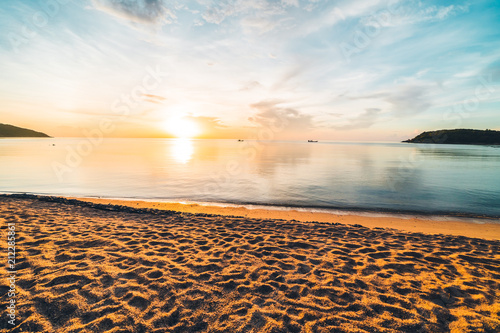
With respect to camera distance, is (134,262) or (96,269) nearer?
(96,269)

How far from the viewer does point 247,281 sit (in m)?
5.80

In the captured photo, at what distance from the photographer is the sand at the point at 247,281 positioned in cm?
442

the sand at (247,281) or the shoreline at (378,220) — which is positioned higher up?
the sand at (247,281)

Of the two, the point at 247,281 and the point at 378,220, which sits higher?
the point at 247,281

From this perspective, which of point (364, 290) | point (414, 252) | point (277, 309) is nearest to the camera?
point (277, 309)

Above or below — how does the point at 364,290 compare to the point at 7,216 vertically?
below

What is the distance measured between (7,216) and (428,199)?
30.3 meters

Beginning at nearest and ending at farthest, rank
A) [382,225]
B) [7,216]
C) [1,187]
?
[7,216] → [382,225] → [1,187]

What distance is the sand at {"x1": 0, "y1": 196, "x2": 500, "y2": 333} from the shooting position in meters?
4.42

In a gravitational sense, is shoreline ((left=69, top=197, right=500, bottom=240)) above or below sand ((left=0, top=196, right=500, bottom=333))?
below

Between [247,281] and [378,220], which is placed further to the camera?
[378,220]

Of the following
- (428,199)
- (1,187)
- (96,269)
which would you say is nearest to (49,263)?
(96,269)

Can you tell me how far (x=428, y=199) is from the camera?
63.8 feet

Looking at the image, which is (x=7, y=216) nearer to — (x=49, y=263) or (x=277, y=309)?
(x=49, y=263)
